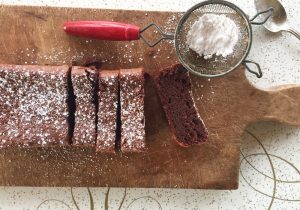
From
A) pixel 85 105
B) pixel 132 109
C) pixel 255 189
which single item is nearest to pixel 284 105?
pixel 255 189

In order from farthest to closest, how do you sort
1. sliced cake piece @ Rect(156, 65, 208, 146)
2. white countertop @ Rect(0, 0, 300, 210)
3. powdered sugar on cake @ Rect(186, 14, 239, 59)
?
white countertop @ Rect(0, 0, 300, 210) < sliced cake piece @ Rect(156, 65, 208, 146) < powdered sugar on cake @ Rect(186, 14, 239, 59)

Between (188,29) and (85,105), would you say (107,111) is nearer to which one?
(85,105)

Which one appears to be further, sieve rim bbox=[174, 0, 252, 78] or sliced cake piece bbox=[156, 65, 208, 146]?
sliced cake piece bbox=[156, 65, 208, 146]

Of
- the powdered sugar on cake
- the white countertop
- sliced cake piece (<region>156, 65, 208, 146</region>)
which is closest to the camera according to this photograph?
the powdered sugar on cake

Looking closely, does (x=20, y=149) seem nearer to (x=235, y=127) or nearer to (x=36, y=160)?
(x=36, y=160)

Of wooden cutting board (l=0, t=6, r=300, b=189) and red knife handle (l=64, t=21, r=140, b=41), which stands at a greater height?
red knife handle (l=64, t=21, r=140, b=41)

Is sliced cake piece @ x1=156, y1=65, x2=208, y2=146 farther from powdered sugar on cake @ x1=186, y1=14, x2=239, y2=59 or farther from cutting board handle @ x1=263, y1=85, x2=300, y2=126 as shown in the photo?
cutting board handle @ x1=263, y1=85, x2=300, y2=126

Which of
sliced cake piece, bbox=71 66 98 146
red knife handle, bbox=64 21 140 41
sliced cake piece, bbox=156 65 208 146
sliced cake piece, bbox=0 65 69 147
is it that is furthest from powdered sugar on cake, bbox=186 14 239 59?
sliced cake piece, bbox=0 65 69 147
